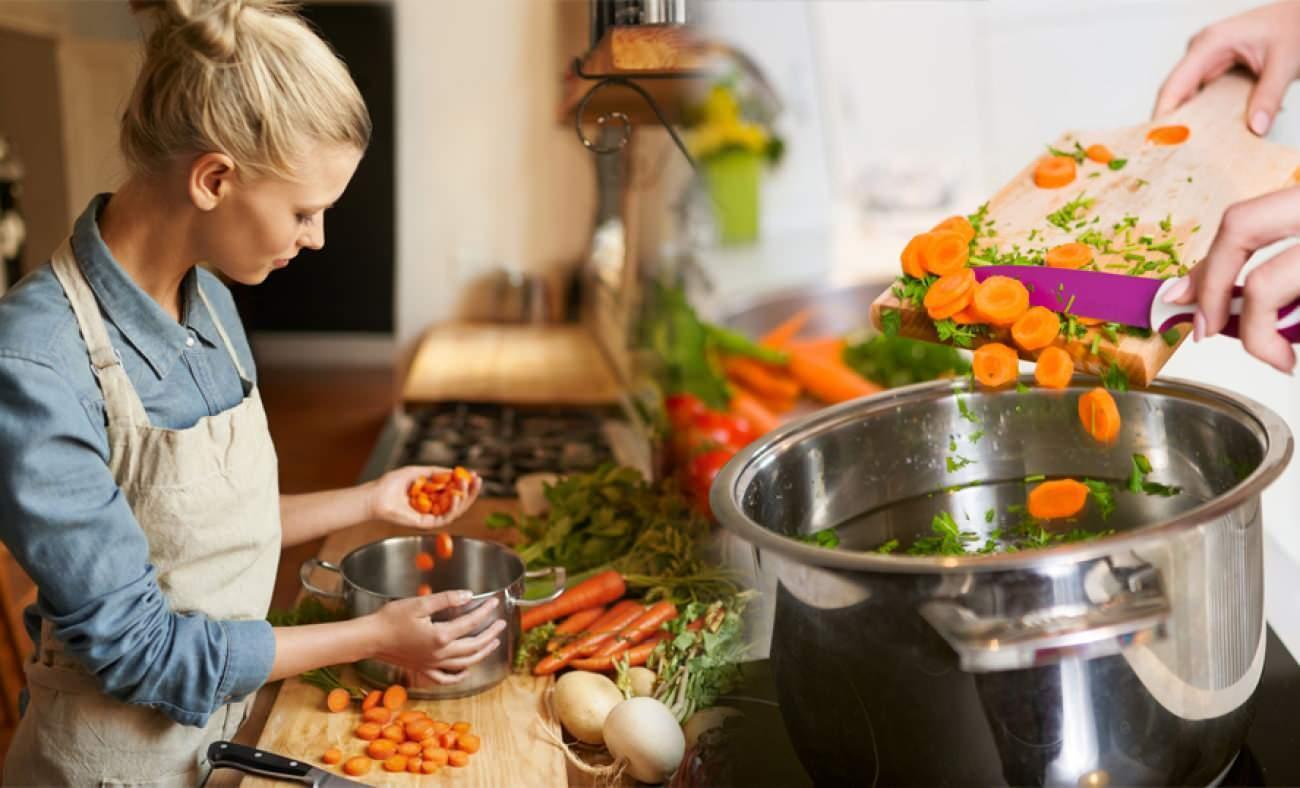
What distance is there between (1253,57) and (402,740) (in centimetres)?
119

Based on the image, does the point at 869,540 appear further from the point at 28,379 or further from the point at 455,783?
the point at 28,379

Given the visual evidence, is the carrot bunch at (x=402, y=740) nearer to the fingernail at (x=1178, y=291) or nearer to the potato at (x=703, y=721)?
the potato at (x=703, y=721)

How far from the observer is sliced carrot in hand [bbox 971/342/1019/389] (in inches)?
41.2

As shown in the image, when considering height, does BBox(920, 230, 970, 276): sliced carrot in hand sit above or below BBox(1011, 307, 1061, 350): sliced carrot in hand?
above

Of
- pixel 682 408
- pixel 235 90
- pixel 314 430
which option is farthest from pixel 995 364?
pixel 314 430

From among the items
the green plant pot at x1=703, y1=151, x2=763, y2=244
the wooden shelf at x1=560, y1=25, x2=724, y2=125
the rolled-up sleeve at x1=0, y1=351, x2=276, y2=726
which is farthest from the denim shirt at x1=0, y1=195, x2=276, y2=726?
the green plant pot at x1=703, y1=151, x2=763, y2=244

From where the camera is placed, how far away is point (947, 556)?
852 millimetres

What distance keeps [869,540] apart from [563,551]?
48 centimetres

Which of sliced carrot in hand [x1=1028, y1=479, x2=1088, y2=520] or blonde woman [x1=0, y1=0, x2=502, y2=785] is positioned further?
sliced carrot in hand [x1=1028, y1=479, x2=1088, y2=520]

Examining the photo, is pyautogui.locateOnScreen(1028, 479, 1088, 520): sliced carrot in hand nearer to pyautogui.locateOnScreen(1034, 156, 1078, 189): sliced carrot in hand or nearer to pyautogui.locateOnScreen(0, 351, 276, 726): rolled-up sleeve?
pyautogui.locateOnScreen(1034, 156, 1078, 189): sliced carrot in hand

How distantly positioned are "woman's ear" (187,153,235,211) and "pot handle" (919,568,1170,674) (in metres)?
0.61

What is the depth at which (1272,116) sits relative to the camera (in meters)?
1.33

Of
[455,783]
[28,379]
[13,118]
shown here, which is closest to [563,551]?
[455,783]

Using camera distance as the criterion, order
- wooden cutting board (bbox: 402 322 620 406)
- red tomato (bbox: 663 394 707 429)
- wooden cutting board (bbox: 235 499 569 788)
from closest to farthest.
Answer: wooden cutting board (bbox: 235 499 569 788) → red tomato (bbox: 663 394 707 429) → wooden cutting board (bbox: 402 322 620 406)
